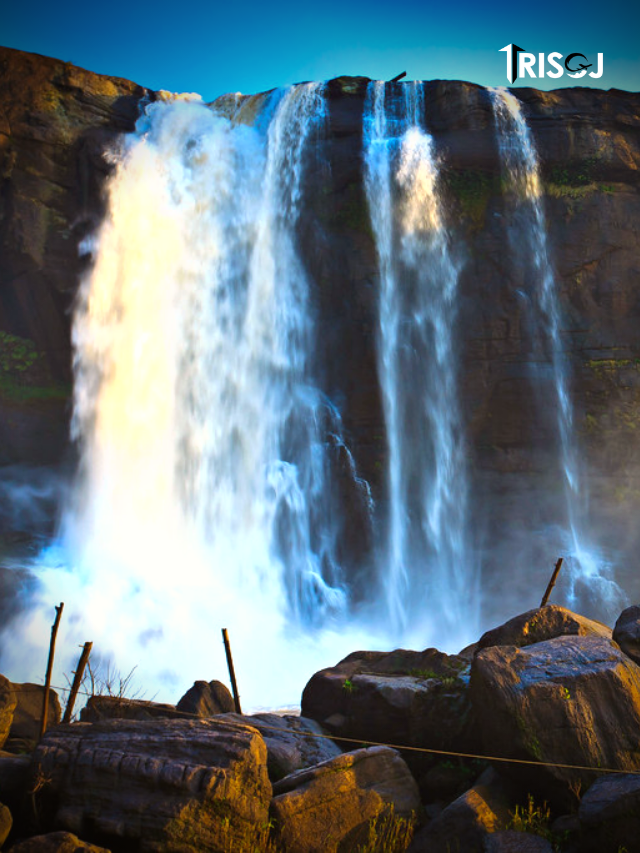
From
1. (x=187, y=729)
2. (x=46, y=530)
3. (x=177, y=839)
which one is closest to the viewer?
(x=177, y=839)

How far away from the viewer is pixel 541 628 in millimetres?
8945

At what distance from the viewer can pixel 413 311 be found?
22203 millimetres

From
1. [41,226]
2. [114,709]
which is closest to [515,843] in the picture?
[114,709]

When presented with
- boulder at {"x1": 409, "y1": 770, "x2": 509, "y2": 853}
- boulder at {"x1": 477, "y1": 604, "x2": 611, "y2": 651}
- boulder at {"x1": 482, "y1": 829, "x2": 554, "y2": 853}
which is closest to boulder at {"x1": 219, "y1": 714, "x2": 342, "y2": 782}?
boulder at {"x1": 409, "y1": 770, "x2": 509, "y2": 853}

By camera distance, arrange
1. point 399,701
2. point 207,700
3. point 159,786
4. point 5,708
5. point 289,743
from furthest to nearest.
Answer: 1. point 207,700
2. point 399,701
3. point 5,708
4. point 289,743
5. point 159,786

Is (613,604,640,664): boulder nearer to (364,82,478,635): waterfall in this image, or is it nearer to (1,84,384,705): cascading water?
(1,84,384,705): cascading water

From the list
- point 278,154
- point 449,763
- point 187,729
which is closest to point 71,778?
point 187,729

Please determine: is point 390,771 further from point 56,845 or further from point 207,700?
point 207,700

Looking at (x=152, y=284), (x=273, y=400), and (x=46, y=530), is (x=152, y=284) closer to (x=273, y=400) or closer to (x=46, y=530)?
(x=273, y=400)

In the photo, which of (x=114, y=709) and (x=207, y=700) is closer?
(x=114, y=709)

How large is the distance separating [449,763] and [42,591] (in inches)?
484

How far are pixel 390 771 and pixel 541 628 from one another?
9.03 feet

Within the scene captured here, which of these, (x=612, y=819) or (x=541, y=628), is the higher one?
(x=541, y=628)

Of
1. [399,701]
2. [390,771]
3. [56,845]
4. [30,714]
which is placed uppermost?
[399,701]
